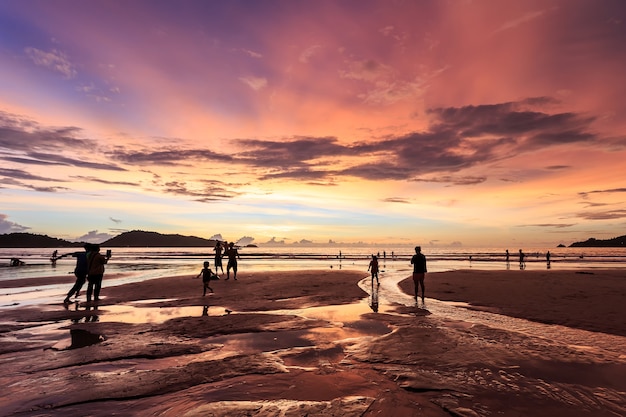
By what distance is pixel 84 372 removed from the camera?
729cm

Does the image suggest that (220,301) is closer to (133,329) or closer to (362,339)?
(133,329)

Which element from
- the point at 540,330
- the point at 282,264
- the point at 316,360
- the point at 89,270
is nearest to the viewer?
the point at 316,360

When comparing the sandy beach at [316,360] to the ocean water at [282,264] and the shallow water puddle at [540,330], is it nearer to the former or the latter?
the shallow water puddle at [540,330]

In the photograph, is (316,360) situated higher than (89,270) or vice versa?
(89,270)

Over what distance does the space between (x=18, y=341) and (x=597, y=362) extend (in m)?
15.1

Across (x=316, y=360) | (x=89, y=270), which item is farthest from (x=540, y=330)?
(x=89, y=270)

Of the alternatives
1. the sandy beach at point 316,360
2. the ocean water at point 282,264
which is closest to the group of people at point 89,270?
the sandy beach at point 316,360

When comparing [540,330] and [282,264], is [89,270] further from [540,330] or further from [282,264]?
[282,264]

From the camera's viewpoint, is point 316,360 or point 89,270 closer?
point 316,360

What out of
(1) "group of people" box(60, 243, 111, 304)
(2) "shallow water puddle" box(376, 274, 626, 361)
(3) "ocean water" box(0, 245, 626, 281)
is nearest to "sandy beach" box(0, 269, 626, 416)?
(2) "shallow water puddle" box(376, 274, 626, 361)

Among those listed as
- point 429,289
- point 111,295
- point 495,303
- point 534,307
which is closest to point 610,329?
point 534,307

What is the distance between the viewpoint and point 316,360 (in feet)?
26.4

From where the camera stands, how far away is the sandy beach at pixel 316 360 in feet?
18.7

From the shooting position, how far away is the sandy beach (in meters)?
5.69
